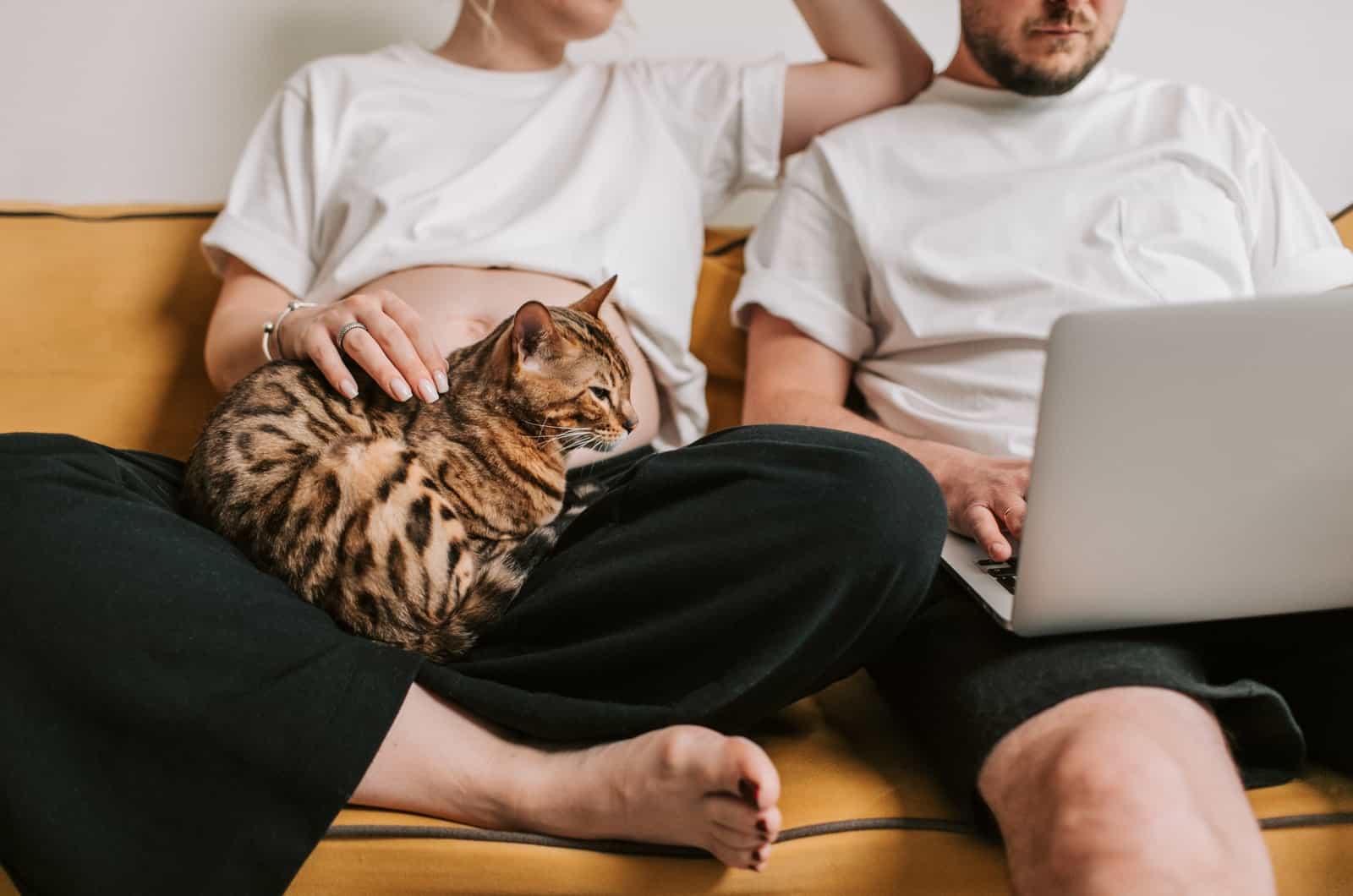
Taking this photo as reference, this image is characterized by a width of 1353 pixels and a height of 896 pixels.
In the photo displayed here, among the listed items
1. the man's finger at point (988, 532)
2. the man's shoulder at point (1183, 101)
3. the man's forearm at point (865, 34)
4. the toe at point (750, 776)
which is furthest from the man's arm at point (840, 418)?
the man's shoulder at point (1183, 101)

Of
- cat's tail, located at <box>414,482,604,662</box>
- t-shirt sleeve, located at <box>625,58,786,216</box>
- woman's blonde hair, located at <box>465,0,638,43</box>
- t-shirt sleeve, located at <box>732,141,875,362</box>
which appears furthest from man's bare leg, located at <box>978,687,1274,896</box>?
woman's blonde hair, located at <box>465,0,638,43</box>

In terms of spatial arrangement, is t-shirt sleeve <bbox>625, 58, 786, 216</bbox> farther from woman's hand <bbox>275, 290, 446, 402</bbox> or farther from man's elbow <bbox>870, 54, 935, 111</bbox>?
woman's hand <bbox>275, 290, 446, 402</bbox>

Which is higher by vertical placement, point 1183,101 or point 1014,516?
point 1183,101

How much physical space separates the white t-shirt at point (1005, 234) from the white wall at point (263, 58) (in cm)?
48

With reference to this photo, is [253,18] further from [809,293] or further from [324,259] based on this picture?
[809,293]

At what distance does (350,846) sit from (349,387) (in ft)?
1.39

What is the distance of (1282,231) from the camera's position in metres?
1.29

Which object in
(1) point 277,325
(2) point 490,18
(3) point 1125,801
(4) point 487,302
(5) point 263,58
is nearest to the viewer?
(3) point 1125,801

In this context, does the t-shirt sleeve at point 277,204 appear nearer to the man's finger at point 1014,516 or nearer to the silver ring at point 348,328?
the silver ring at point 348,328

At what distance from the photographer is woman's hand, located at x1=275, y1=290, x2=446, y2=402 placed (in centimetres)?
95

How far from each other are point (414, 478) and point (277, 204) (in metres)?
0.65

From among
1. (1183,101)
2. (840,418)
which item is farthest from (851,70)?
(840,418)

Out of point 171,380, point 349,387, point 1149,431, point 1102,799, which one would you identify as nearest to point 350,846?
point 349,387

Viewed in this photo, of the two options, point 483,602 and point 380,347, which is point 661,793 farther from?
point 380,347
